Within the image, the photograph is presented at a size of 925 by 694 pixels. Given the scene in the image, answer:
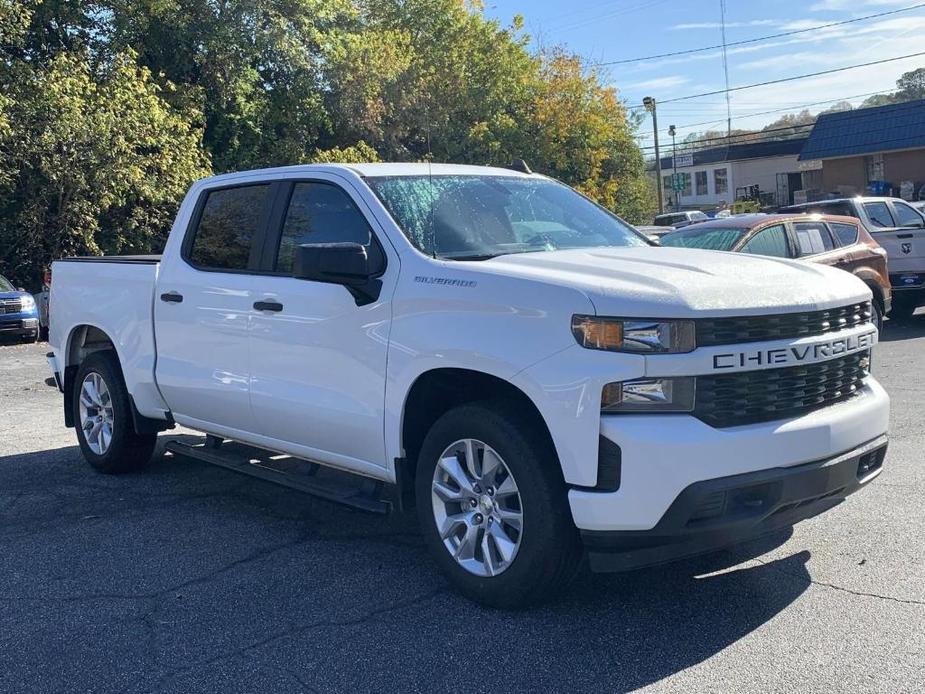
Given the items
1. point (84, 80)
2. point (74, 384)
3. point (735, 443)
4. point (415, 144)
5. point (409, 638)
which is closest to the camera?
point (735, 443)

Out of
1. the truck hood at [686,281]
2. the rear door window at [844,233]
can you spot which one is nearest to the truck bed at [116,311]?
the truck hood at [686,281]

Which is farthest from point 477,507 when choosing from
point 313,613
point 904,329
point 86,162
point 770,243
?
point 86,162

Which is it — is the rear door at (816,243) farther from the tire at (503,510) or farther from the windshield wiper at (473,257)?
the tire at (503,510)

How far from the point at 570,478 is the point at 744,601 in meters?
1.10

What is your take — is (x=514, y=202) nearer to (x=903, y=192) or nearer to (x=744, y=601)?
(x=744, y=601)

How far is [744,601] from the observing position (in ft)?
14.0

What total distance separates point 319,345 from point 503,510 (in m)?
1.41

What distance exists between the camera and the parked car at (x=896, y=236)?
1422 centimetres

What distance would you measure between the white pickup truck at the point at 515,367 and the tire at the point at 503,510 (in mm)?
10

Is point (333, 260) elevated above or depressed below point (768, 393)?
above

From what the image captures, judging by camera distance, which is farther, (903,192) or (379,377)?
(903,192)

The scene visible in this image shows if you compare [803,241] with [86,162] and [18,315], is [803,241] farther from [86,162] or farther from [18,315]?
[86,162]

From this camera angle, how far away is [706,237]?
11.1 metres

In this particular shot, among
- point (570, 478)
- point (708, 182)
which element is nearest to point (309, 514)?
point (570, 478)
